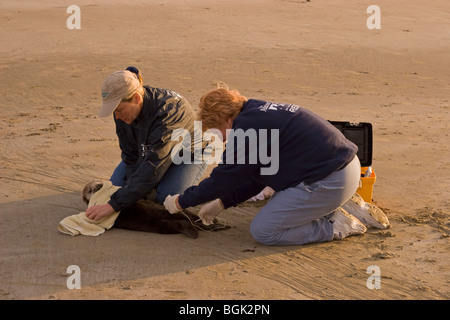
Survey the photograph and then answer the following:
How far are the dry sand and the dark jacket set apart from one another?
1.10 ft

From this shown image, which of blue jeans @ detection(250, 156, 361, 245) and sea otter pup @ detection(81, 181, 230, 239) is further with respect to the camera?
sea otter pup @ detection(81, 181, 230, 239)

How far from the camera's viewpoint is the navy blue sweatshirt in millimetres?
4258

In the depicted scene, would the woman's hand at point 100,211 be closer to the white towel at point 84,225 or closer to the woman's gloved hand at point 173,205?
the white towel at point 84,225

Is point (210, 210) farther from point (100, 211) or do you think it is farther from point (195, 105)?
point (195, 105)

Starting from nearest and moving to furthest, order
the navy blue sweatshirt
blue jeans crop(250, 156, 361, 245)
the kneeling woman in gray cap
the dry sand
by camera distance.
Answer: the dry sand
the navy blue sweatshirt
blue jeans crop(250, 156, 361, 245)
the kneeling woman in gray cap

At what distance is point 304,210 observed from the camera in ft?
14.8

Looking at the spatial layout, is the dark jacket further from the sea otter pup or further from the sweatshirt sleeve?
the sweatshirt sleeve

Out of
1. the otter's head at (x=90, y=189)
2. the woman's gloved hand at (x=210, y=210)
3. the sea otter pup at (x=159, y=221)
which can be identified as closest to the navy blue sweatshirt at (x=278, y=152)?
the woman's gloved hand at (x=210, y=210)

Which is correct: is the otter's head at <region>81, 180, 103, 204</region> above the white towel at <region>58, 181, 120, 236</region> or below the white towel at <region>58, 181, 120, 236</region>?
above

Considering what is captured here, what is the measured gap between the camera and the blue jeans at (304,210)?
446 cm

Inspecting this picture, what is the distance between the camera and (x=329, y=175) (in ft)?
14.6

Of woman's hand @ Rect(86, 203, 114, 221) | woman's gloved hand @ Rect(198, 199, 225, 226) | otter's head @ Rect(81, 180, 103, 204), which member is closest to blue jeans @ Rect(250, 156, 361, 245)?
woman's gloved hand @ Rect(198, 199, 225, 226)

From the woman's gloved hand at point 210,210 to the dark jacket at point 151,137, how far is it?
413mm

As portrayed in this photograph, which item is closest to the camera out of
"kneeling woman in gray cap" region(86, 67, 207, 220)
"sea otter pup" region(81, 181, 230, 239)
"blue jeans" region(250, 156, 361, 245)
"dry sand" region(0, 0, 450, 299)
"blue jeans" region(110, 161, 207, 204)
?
"dry sand" region(0, 0, 450, 299)
